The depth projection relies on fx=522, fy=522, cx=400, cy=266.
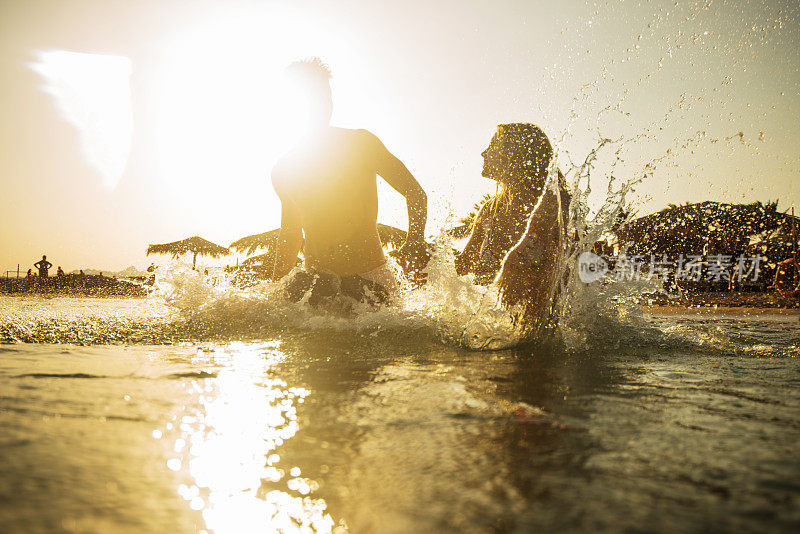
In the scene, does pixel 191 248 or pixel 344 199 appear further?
pixel 191 248

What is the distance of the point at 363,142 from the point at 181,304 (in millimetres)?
1877

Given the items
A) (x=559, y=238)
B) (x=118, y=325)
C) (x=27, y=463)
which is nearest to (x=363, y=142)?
(x=559, y=238)

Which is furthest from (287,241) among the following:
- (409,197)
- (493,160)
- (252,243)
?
(252,243)

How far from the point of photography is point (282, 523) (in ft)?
2.35

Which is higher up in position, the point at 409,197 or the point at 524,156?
the point at 524,156

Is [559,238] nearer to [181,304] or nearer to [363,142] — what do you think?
[363,142]

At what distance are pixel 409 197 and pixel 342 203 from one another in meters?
0.51

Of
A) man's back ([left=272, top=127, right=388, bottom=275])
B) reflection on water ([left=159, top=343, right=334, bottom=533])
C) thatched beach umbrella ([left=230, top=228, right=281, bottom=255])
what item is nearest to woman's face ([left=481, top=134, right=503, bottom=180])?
man's back ([left=272, top=127, right=388, bottom=275])

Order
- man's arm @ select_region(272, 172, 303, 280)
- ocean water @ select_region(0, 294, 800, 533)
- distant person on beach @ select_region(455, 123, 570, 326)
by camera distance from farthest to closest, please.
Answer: man's arm @ select_region(272, 172, 303, 280) < distant person on beach @ select_region(455, 123, 570, 326) < ocean water @ select_region(0, 294, 800, 533)

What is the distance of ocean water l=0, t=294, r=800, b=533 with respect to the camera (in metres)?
0.73

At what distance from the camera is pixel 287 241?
4.61 m

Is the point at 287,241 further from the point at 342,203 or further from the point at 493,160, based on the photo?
the point at 493,160

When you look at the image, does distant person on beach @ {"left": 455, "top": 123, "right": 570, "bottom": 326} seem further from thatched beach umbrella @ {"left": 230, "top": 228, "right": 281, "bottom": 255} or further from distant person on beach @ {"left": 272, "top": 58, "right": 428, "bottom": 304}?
thatched beach umbrella @ {"left": 230, "top": 228, "right": 281, "bottom": 255}

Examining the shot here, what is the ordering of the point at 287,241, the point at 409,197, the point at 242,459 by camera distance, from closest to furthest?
the point at 242,459
the point at 409,197
the point at 287,241
